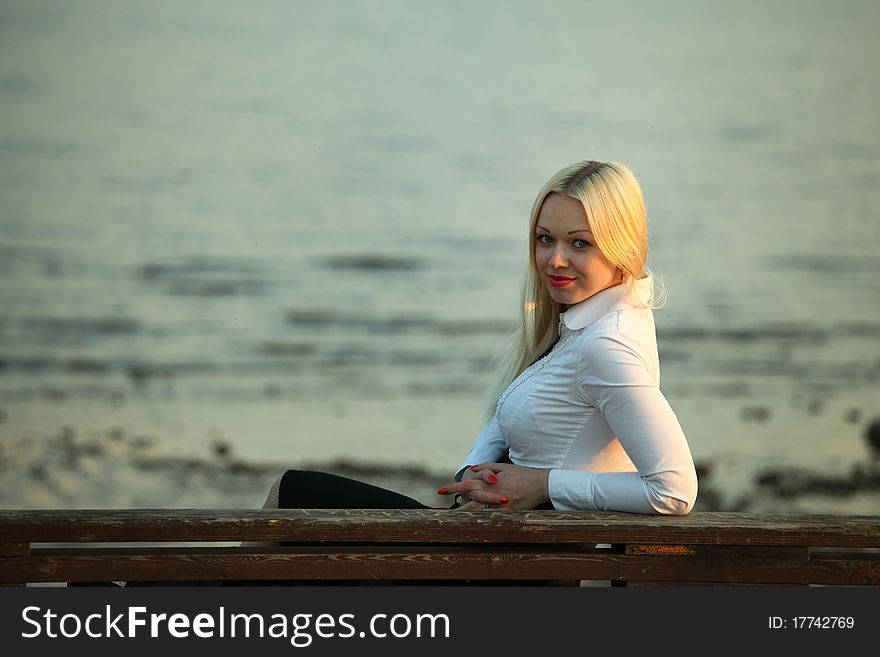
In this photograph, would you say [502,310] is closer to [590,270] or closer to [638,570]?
[590,270]

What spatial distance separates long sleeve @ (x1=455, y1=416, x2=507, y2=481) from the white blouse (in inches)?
6.4

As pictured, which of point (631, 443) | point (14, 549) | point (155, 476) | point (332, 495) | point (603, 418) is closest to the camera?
point (14, 549)

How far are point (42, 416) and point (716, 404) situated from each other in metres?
2.76

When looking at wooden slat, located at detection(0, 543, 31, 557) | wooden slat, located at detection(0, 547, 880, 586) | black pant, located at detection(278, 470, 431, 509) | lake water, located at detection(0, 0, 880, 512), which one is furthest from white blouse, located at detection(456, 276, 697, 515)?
lake water, located at detection(0, 0, 880, 512)

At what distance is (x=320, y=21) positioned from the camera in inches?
191

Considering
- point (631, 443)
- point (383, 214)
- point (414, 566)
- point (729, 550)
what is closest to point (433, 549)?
point (414, 566)

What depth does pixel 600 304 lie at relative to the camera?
197 centimetres

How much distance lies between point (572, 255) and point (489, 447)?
1.50 ft

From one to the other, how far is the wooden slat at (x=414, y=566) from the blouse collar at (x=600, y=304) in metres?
0.42

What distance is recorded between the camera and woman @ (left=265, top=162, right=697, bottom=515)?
178 cm

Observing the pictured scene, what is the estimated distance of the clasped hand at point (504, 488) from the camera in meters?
1.91

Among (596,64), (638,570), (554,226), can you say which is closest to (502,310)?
(596,64)

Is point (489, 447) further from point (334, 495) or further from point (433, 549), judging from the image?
point (433, 549)

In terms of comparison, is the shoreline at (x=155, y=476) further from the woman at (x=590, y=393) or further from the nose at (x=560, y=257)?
the nose at (x=560, y=257)
